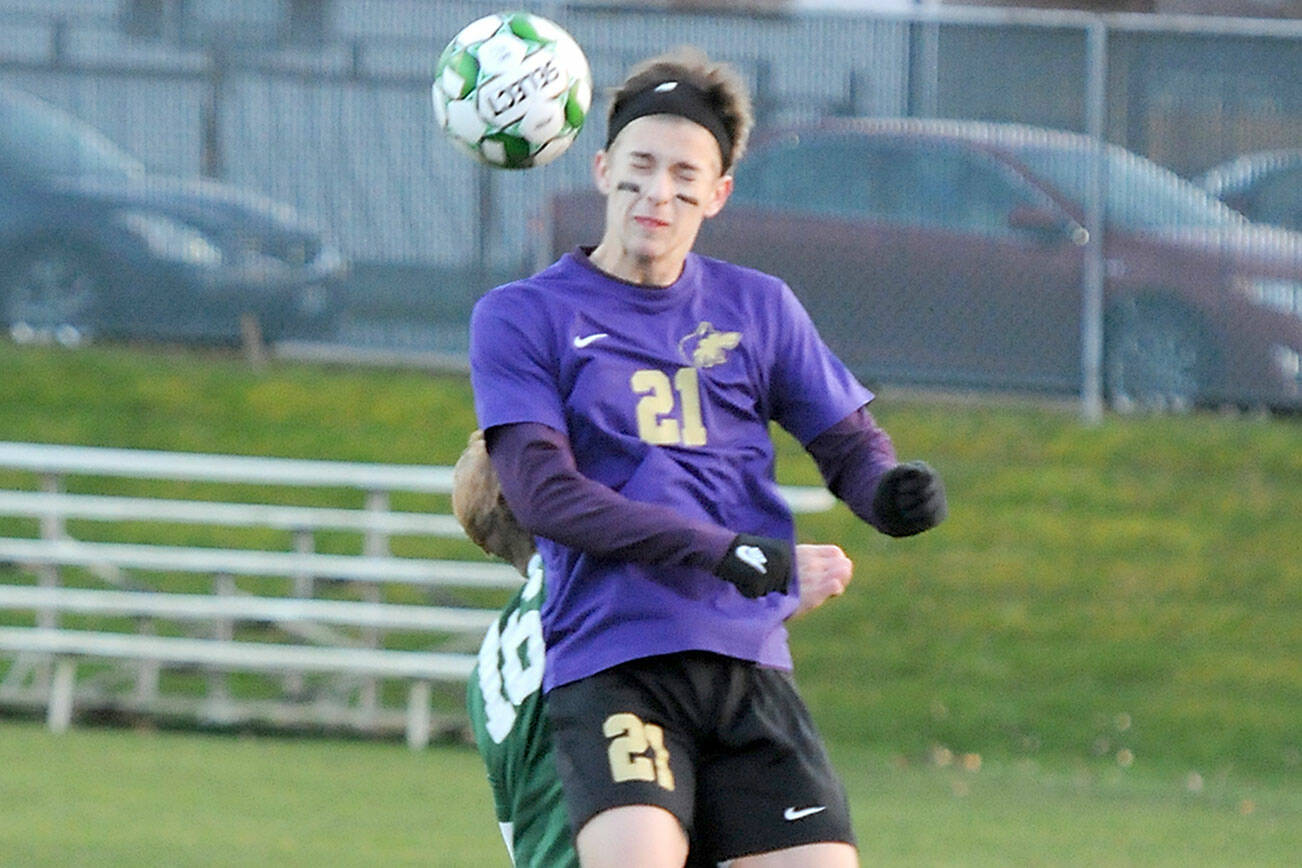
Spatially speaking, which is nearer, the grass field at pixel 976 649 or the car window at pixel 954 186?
the grass field at pixel 976 649

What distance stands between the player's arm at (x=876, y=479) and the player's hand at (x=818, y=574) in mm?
85

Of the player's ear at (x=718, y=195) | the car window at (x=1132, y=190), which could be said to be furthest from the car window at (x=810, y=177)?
the player's ear at (x=718, y=195)

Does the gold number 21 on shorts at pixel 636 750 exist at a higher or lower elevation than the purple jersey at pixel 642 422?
lower

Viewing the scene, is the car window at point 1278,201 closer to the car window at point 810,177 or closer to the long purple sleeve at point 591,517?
the car window at point 810,177

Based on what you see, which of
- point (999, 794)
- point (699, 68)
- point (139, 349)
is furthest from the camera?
point (139, 349)

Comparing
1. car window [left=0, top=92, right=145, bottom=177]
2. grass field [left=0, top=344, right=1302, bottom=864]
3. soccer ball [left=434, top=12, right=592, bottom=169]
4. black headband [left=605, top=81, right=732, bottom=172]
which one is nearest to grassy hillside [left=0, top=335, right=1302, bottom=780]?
grass field [left=0, top=344, right=1302, bottom=864]

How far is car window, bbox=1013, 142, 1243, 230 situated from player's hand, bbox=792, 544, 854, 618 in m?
7.60

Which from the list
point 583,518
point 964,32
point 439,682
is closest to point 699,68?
point 583,518

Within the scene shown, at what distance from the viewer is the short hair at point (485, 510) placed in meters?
3.57

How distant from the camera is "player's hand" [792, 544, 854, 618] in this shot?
11.5ft

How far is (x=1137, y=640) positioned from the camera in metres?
9.54

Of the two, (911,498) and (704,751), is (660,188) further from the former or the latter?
(704,751)

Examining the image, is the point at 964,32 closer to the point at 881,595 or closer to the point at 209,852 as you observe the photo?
the point at 881,595

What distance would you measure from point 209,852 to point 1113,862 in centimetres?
260
